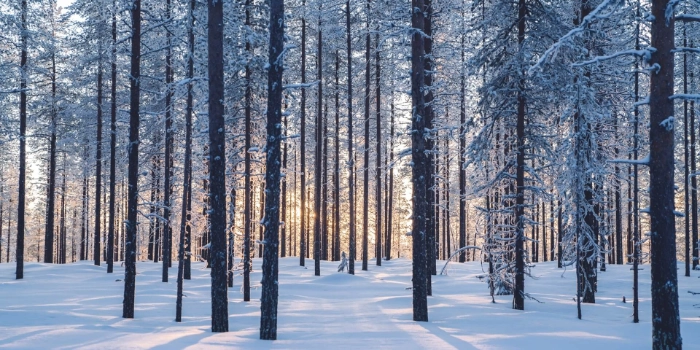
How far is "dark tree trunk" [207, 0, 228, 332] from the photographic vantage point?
10.7 metres

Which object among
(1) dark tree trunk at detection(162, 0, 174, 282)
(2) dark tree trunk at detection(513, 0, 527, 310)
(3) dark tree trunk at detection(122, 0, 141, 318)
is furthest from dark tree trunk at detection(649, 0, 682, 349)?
(3) dark tree trunk at detection(122, 0, 141, 318)

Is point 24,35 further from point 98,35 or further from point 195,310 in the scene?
point 195,310

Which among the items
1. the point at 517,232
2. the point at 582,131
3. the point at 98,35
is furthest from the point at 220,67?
the point at 98,35

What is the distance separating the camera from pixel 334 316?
13922 mm

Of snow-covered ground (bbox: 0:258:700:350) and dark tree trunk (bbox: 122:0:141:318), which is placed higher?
dark tree trunk (bbox: 122:0:141:318)

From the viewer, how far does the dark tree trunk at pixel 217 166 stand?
10711 mm

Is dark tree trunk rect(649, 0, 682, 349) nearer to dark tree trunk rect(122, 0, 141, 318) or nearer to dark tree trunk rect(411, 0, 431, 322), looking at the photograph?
dark tree trunk rect(411, 0, 431, 322)

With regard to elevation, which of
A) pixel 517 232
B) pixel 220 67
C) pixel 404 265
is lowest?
pixel 404 265

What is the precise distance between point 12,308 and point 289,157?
2834 centimetres

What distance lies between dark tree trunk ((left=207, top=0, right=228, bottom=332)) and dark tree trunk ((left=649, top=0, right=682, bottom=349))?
8.19 meters

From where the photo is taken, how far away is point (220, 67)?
10930 millimetres

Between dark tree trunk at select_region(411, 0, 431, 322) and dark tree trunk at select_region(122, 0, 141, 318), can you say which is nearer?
dark tree trunk at select_region(411, 0, 431, 322)

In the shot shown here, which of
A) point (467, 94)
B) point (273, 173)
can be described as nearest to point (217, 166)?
point (273, 173)

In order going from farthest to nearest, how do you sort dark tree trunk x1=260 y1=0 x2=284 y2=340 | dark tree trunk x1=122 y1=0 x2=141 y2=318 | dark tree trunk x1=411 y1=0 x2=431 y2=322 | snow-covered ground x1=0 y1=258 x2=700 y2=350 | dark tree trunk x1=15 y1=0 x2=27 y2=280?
1. dark tree trunk x1=15 y1=0 x2=27 y2=280
2. dark tree trunk x1=122 y1=0 x2=141 y2=318
3. dark tree trunk x1=411 y1=0 x2=431 y2=322
4. dark tree trunk x1=260 y1=0 x2=284 y2=340
5. snow-covered ground x1=0 y1=258 x2=700 y2=350
